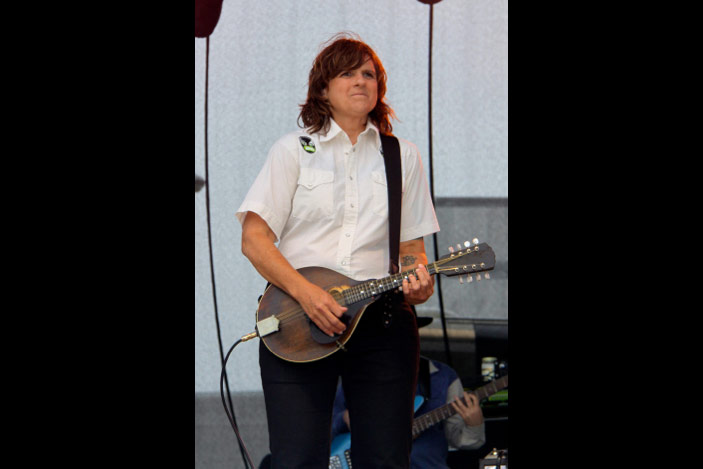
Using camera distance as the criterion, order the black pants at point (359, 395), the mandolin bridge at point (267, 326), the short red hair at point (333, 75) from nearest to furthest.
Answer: the black pants at point (359, 395) → the mandolin bridge at point (267, 326) → the short red hair at point (333, 75)

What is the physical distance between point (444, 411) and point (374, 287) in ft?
3.72

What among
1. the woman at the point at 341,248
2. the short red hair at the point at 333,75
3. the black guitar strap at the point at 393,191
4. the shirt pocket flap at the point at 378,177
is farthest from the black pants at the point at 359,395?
the short red hair at the point at 333,75

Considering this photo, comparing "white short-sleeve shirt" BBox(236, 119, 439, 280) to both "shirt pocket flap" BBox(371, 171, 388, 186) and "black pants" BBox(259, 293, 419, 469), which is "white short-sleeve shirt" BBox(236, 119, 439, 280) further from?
"black pants" BBox(259, 293, 419, 469)

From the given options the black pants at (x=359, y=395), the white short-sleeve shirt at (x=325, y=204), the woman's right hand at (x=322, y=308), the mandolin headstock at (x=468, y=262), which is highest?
the white short-sleeve shirt at (x=325, y=204)

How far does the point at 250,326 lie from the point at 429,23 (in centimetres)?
136

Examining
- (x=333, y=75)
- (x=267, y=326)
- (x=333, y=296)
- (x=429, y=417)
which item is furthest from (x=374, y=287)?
(x=429, y=417)

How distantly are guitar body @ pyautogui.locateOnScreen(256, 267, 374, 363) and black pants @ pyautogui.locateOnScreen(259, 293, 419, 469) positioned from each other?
0.03 m

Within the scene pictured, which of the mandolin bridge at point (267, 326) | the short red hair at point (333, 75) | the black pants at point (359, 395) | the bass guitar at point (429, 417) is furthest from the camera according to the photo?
the bass guitar at point (429, 417)

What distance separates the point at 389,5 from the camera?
9.46 ft

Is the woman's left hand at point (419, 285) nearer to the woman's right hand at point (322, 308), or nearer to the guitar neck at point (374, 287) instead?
the guitar neck at point (374, 287)

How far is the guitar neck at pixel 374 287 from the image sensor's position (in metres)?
2.13

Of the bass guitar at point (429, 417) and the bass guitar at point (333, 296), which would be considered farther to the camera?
the bass guitar at point (429, 417)
